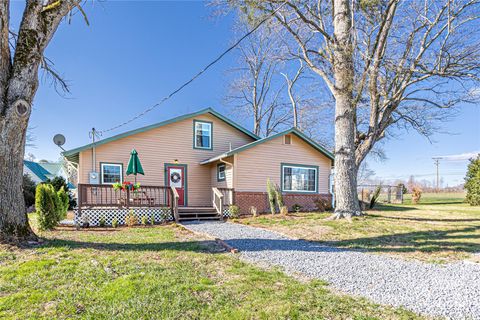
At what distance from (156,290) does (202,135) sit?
11.3m

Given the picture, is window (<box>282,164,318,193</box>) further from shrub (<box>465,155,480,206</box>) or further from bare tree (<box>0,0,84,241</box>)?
shrub (<box>465,155,480,206</box>)

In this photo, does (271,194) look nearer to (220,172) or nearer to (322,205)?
(220,172)

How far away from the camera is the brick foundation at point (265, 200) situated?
12.5 metres

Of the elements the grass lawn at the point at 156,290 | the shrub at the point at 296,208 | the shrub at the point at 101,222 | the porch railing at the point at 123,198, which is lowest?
the shrub at the point at 296,208

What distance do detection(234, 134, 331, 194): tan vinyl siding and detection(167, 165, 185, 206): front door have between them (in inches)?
113

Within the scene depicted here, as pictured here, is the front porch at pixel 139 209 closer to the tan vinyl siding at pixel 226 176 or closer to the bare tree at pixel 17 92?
the tan vinyl siding at pixel 226 176

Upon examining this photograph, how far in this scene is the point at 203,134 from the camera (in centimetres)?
1423

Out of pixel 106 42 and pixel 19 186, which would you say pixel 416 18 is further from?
pixel 19 186

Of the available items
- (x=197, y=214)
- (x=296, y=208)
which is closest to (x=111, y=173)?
(x=197, y=214)

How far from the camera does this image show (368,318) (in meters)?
2.67

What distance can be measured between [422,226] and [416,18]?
883cm

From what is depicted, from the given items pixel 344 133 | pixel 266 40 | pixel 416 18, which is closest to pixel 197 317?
pixel 344 133

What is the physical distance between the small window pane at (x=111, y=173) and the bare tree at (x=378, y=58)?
851 centimetres

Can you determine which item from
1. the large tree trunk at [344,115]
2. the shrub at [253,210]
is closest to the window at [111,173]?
the shrub at [253,210]
